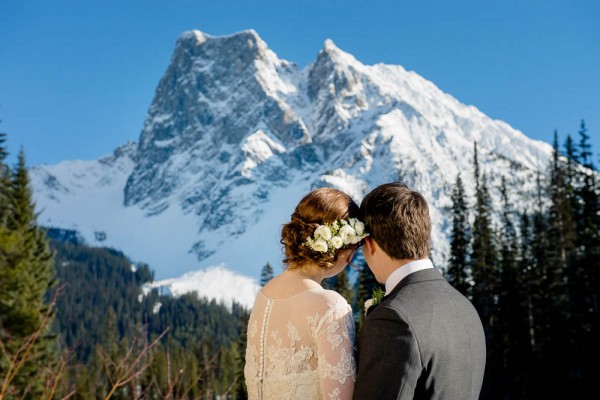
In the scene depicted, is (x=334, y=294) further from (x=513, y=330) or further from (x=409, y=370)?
(x=513, y=330)

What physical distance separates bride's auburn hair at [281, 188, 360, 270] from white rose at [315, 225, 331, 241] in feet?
0.21

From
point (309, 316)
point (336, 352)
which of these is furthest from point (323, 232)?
point (336, 352)

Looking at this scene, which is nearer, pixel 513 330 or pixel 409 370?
pixel 409 370

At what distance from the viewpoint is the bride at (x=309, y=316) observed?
A: 3.23 meters

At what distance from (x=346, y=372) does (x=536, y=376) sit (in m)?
34.7

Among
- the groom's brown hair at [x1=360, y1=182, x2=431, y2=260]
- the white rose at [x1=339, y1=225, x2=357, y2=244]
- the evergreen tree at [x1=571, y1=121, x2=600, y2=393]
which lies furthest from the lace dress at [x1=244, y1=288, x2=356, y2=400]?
the evergreen tree at [x1=571, y1=121, x2=600, y2=393]

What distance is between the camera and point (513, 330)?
124 feet

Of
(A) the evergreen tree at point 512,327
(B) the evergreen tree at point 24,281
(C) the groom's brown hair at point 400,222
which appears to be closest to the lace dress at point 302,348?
(C) the groom's brown hair at point 400,222

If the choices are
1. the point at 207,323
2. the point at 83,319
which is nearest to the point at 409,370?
the point at 207,323

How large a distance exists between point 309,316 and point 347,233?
0.53m

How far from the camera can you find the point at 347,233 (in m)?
3.23

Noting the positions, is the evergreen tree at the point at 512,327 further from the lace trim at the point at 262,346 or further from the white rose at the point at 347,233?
the white rose at the point at 347,233

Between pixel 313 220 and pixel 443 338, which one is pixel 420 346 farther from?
pixel 313 220

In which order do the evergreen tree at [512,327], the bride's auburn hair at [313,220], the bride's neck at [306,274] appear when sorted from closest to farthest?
the bride's auburn hair at [313,220], the bride's neck at [306,274], the evergreen tree at [512,327]
